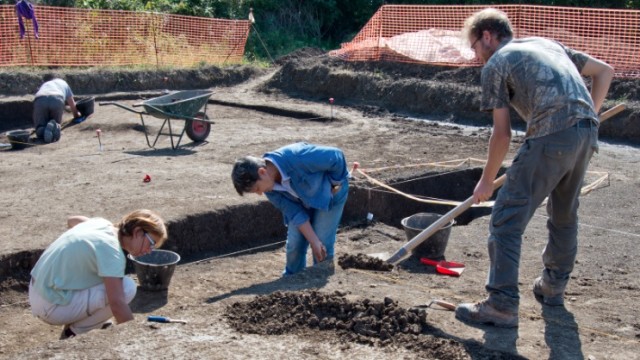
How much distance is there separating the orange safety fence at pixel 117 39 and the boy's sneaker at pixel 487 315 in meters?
15.3

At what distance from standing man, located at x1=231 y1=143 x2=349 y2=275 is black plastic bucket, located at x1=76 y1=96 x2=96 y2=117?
351 inches

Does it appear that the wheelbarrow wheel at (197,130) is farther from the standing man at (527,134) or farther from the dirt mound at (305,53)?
the dirt mound at (305,53)

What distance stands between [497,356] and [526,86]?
1641 millimetres

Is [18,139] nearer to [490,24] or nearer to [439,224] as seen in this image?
[439,224]

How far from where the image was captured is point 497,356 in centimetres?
448

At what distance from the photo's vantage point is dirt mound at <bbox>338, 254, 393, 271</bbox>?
6426 mm

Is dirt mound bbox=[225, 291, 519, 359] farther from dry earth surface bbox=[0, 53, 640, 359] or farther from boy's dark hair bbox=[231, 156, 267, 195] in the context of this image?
boy's dark hair bbox=[231, 156, 267, 195]

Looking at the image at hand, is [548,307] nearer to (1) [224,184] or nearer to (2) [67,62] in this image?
(1) [224,184]

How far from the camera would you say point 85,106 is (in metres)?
14.2

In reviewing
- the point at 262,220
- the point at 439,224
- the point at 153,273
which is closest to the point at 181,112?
the point at 262,220

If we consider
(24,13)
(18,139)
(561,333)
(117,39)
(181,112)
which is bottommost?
(561,333)

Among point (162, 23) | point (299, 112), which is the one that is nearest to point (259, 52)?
point (162, 23)

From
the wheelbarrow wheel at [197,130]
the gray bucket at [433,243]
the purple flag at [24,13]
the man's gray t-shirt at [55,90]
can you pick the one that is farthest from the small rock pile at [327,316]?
the purple flag at [24,13]

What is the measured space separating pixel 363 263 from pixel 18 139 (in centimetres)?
795
